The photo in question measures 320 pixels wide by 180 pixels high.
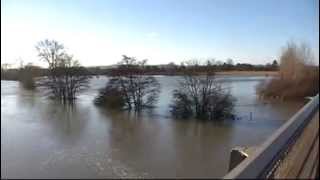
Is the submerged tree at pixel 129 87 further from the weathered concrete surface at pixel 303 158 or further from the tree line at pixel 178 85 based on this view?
the weathered concrete surface at pixel 303 158

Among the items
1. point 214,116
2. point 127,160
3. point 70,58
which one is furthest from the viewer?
point 70,58

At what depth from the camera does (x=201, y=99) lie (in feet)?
57.0

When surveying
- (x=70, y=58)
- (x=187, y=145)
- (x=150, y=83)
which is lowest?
(x=187, y=145)

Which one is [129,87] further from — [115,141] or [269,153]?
[269,153]

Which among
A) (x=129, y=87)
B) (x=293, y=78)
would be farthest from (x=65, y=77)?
(x=293, y=78)

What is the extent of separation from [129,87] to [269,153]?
1870 centimetres

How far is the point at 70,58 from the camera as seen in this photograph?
2078 centimetres

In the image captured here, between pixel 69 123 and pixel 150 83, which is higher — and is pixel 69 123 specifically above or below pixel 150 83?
below

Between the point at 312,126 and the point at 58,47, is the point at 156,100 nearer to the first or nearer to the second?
the point at 58,47

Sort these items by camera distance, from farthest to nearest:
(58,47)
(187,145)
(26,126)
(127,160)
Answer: (58,47), (26,126), (187,145), (127,160)

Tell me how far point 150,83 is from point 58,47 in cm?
514

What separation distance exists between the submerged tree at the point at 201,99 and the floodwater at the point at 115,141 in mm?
633

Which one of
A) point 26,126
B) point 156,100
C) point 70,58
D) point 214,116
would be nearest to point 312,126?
point 26,126

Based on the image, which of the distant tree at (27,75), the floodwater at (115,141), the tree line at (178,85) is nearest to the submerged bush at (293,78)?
the tree line at (178,85)
